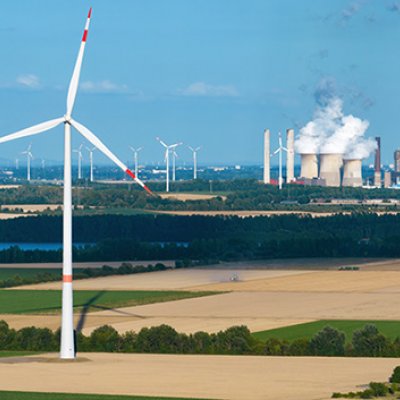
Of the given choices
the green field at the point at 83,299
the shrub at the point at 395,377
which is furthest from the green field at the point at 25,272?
the shrub at the point at 395,377

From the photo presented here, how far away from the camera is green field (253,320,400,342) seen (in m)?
62.9

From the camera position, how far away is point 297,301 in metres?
79.0

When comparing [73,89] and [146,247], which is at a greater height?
[73,89]

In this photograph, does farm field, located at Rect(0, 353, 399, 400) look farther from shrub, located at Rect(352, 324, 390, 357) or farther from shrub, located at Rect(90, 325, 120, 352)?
shrub, located at Rect(90, 325, 120, 352)

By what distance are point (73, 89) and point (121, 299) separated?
2559 centimetres

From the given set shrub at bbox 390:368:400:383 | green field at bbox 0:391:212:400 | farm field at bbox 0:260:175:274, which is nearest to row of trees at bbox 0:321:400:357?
shrub at bbox 390:368:400:383

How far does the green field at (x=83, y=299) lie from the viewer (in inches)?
3000

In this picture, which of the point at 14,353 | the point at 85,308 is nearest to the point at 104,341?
the point at 14,353

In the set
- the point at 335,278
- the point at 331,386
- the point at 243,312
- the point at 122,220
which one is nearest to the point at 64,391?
the point at 331,386

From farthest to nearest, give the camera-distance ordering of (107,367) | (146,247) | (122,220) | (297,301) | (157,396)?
(122,220)
(146,247)
(297,301)
(107,367)
(157,396)

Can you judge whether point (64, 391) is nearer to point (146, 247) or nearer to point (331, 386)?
point (331, 386)

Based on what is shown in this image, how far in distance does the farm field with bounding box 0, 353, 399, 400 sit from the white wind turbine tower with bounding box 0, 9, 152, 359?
117 cm

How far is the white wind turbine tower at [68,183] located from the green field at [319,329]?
9748mm

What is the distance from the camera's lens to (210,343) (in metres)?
59.8
